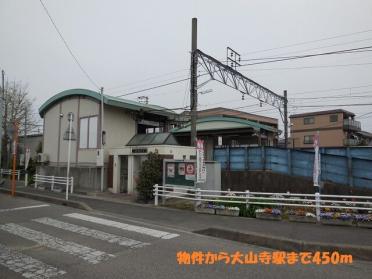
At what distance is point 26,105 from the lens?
38.6 metres

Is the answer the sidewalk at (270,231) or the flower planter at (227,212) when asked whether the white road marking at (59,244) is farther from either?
the flower planter at (227,212)

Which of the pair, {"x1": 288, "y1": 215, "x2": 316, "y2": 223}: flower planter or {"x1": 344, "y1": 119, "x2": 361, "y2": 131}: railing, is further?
{"x1": 344, "y1": 119, "x2": 361, "y2": 131}: railing

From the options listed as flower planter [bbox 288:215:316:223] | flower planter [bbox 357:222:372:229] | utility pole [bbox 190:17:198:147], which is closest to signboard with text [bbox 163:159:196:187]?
utility pole [bbox 190:17:198:147]

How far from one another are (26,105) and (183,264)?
124 feet

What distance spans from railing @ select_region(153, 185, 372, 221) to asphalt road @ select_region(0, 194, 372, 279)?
10.1 ft

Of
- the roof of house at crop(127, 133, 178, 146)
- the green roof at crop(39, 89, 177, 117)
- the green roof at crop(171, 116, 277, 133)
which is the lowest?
the roof of house at crop(127, 133, 178, 146)

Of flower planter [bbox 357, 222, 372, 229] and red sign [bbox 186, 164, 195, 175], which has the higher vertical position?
red sign [bbox 186, 164, 195, 175]

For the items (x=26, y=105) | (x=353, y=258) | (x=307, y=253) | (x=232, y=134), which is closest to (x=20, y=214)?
(x=307, y=253)

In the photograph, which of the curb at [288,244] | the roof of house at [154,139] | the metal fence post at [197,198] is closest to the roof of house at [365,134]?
the roof of house at [154,139]

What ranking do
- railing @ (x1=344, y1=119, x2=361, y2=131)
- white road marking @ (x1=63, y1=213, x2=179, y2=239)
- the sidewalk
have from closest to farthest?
1. the sidewalk
2. white road marking @ (x1=63, y1=213, x2=179, y2=239)
3. railing @ (x1=344, y1=119, x2=361, y2=131)

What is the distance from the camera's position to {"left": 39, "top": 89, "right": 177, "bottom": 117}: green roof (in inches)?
802

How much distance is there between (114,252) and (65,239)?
70.5 inches

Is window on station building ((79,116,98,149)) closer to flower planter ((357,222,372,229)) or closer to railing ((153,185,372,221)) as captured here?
railing ((153,185,372,221))

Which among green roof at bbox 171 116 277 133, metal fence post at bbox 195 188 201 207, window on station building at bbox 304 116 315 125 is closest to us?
metal fence post at bbox 195 188 201 207
